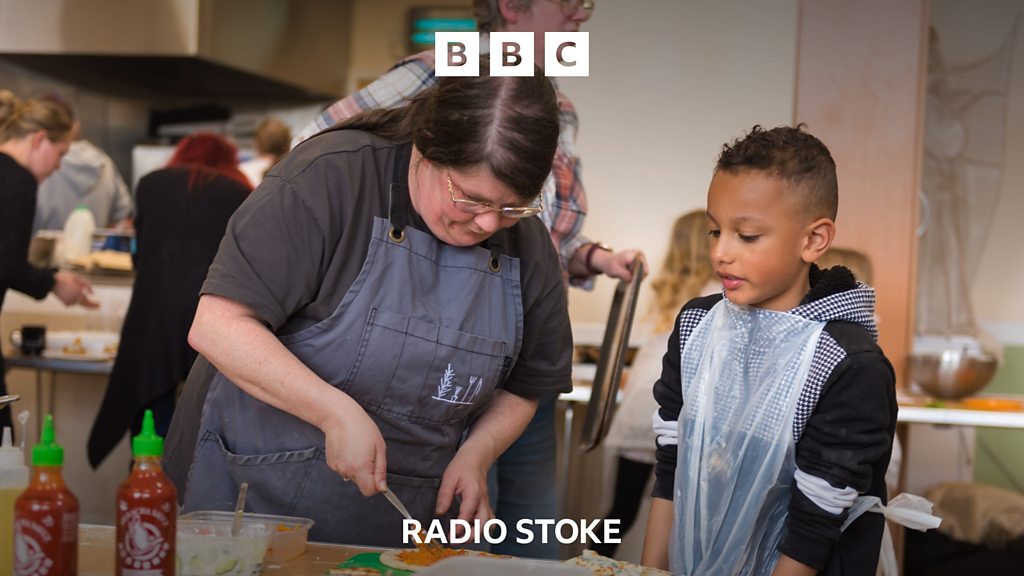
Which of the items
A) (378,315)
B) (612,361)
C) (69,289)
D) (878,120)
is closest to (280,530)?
(378,315)

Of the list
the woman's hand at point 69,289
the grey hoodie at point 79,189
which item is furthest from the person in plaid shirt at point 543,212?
the grey hoodie at point 79,189

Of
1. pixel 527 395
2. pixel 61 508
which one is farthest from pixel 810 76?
pixel 61 508

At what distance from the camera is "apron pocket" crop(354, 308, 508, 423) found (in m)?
1.19

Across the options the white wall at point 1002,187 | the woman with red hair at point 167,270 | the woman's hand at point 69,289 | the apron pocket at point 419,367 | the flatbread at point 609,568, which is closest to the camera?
the flatbread at point 609,568

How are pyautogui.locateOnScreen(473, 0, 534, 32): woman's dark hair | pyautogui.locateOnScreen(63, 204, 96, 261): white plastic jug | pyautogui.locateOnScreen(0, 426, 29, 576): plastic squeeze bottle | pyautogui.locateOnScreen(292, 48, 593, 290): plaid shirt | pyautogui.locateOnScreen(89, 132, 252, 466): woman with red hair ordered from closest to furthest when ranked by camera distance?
pyautogui.locateOnScreen(0, 426, 29, 576): plastic squeeze bottle < pyautogui.locateOnScreen(292, 48, 593, 290): plaid shirt < pyautogui.locateOnScreen(473, 0, 534, 32): woman's dark hair < pyautogui.locateOnScreen(89, 132, 252, 466): woman with red hair < pyautogui.locateOnScreen(63, 204, 96, 261): white plastic jug

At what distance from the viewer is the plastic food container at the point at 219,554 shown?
0.96 m

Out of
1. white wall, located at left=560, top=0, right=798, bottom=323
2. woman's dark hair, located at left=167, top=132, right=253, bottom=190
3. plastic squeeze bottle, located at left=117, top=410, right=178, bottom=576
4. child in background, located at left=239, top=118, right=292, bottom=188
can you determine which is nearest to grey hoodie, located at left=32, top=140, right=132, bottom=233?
child in background, located at left=239, top=118, right=292, bottom=188

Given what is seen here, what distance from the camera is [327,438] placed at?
1.12m

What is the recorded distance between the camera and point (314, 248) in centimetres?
117

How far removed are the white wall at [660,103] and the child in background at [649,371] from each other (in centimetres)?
63

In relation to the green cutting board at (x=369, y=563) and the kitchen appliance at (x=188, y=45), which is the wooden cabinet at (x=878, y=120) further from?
the green cutting board at (x=369, y=563)

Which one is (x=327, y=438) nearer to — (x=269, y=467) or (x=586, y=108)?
(x=269, y=467)

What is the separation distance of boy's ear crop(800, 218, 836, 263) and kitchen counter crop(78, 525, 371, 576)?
58 centimetres

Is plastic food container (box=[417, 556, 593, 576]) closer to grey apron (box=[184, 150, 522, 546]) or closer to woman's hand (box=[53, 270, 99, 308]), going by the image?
grey apron (box=[184, 150, 522, 546])
